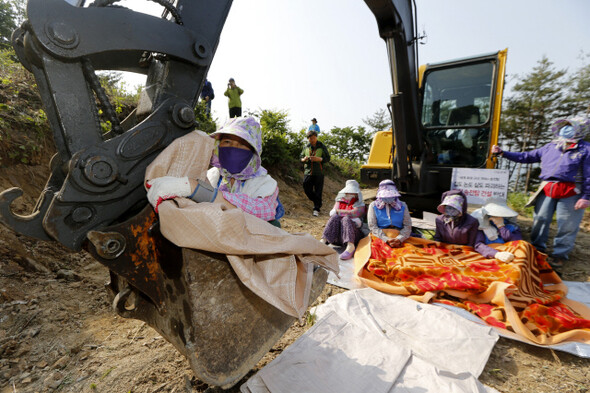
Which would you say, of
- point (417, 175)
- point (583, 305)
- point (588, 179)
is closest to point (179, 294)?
point (583, 305)

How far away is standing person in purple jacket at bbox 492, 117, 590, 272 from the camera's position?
342cm

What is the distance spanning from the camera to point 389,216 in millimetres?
3861

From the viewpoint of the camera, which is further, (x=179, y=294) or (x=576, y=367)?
(x=576, y=367)

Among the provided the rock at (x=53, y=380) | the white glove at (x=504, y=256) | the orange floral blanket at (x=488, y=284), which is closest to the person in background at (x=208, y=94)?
the orange floral blanket at (x=488, y=284)

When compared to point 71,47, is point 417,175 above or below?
below

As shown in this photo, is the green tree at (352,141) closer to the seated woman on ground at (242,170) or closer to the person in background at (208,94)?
the person in background at (208,94)

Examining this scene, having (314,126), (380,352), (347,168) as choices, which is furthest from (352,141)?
(380,352)

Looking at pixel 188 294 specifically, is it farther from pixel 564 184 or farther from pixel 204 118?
pixel 204 118

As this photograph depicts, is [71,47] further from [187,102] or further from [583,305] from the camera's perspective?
[583,305]

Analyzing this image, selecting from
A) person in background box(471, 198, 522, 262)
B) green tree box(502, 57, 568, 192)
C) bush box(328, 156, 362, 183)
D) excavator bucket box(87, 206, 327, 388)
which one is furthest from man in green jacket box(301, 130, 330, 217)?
green tree box(502, 57, 568, 192)

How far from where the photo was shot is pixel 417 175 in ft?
14.9

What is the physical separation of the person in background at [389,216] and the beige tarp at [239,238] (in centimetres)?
262

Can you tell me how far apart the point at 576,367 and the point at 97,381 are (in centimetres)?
324

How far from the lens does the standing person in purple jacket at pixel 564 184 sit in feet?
11.2
